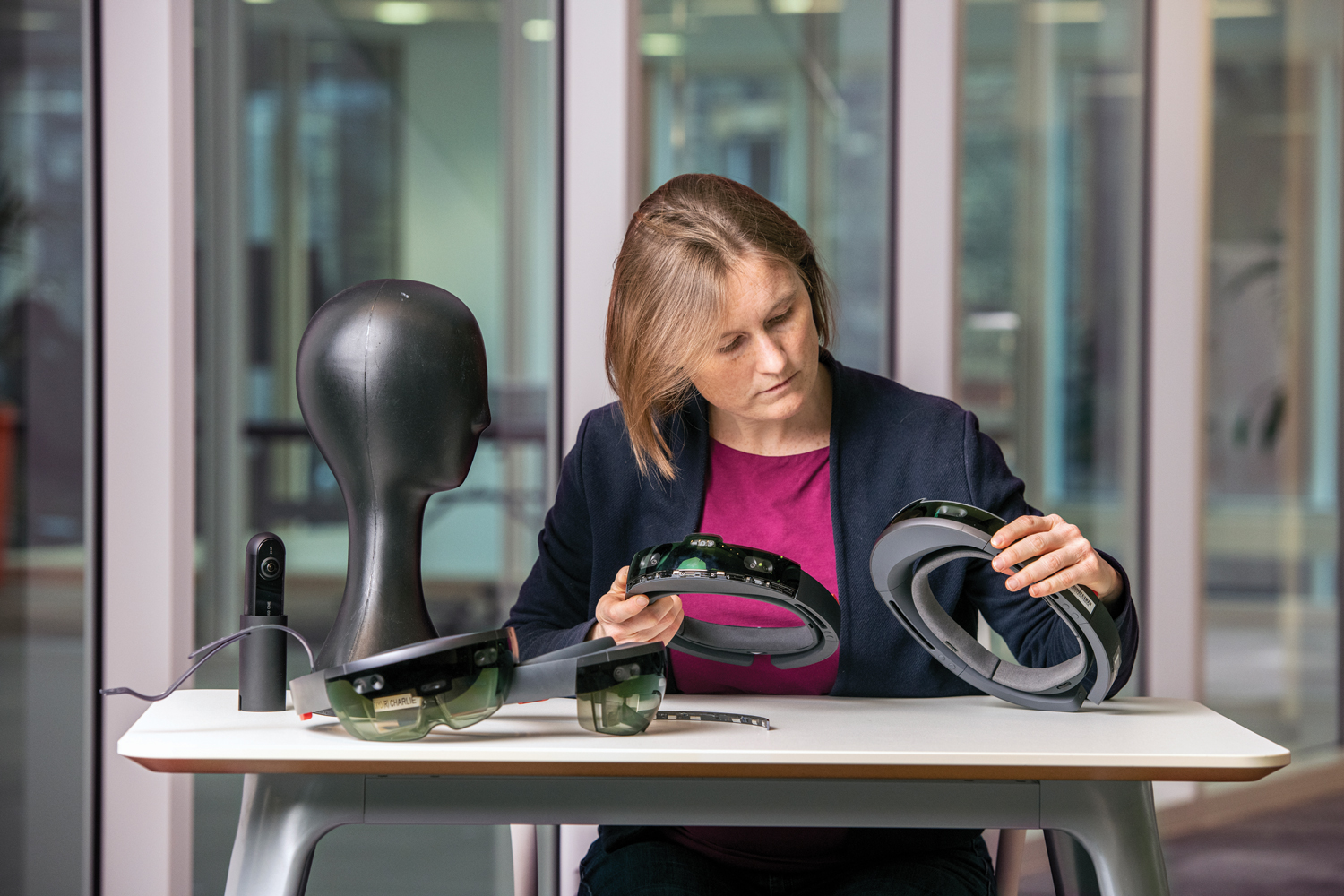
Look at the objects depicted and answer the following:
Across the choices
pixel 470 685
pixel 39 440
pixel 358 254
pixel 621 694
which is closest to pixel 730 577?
pixel 621 694

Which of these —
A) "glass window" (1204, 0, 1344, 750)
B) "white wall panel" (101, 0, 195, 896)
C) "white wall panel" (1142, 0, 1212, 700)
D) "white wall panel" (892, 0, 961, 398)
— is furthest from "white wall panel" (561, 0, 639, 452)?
"glass window" (1204, 0, 1344, 750)

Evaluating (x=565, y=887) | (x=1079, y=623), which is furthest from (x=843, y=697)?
(x=565, y=887)

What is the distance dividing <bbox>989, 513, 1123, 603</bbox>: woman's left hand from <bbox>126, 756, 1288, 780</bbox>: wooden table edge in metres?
0.16

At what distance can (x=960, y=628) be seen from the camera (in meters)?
1.19

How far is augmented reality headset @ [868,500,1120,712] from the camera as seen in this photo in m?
1.03

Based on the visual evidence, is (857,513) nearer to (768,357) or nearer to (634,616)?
(768,357)

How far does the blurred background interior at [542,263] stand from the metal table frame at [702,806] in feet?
2.18

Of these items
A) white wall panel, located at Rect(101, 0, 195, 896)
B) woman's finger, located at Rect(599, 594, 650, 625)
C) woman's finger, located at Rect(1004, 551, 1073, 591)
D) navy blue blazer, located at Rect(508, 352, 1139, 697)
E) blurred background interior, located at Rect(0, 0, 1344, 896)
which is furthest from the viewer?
blurred background interior, located at Rect(0, 0, 1344, 896)

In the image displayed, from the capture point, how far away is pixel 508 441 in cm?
215

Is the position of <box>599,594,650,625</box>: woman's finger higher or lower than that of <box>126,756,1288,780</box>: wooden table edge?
higher

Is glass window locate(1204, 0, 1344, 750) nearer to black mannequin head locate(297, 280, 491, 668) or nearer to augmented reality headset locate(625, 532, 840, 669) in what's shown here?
augmented reality headset locate(625, 532, 840, 669)

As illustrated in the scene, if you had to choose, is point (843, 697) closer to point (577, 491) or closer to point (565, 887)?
point (577, 491)

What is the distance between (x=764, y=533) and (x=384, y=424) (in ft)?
1.63

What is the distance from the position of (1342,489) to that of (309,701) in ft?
9.99
